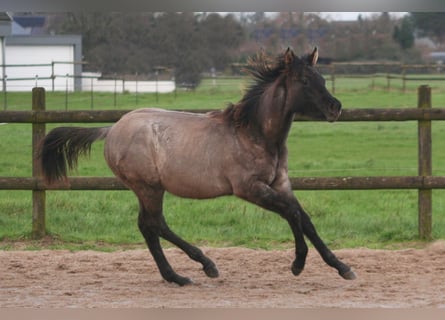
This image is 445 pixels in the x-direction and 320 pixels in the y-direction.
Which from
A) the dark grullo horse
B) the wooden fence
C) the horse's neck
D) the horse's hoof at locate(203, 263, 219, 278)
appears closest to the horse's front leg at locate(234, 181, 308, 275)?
the dark grullo horse

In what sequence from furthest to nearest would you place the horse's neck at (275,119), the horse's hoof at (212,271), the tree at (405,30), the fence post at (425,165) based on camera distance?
the fence post at (425,165)
the tree at (405,30)
the horse's hoof at (212,271)
the horse's neck at (275,119)

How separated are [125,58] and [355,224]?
2981cm

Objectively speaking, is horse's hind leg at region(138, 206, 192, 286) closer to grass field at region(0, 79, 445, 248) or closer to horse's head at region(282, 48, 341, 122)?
grass field at region(0, 79, 445, 248)

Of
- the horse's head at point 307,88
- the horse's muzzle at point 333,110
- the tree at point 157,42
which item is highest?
the tree at point 157,42

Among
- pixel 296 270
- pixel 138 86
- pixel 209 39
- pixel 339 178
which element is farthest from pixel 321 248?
pixel 138 86

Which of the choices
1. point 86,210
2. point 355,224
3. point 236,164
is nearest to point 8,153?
point 86,210

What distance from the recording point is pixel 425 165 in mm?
7609

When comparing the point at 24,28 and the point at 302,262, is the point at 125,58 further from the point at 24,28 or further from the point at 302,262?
the point at 302,262

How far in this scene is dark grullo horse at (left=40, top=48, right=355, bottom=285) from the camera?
5453mm

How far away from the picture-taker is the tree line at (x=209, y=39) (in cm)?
1409

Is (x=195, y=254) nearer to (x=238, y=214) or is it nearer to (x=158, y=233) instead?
(x=158, y=233)

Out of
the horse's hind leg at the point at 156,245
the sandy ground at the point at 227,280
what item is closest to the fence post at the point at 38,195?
the sandy ground at the point at 227,280

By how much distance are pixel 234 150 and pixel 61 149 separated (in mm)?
1502

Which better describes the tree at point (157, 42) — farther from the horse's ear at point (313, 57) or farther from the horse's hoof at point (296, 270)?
the horse's hoof at point (296, 270)
